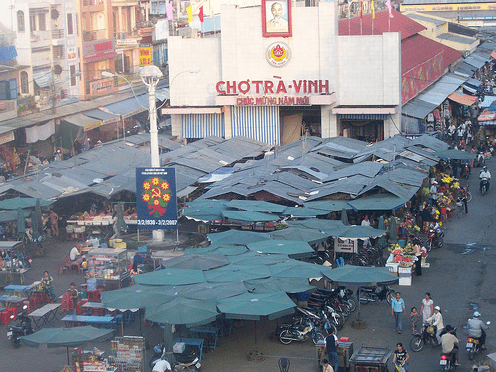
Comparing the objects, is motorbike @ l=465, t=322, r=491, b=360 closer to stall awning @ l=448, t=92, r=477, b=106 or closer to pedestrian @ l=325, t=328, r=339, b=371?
pedestrian @ l=325, t=328, r=339, b=371

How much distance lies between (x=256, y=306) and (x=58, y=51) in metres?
38.1

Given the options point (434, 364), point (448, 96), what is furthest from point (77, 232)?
point (448, 96)

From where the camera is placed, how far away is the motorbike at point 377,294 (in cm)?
2024

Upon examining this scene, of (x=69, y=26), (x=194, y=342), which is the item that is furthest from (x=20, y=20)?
(x=194, y=342)

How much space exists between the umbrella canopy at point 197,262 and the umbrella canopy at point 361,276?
2799mm

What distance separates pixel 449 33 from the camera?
77938mm

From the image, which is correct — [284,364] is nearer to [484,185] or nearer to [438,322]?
[438,322]

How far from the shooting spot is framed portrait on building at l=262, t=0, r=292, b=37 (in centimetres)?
3981

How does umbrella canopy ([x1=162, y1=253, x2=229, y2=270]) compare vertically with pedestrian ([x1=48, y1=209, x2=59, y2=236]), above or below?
above

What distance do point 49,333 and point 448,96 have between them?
4006cm

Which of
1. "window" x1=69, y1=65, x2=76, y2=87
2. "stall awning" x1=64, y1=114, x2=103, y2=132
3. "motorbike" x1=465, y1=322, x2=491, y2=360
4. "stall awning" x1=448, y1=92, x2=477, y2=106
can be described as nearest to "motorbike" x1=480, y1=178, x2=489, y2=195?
"motorbike" x1=465, y1=322, x2=491, y2=360

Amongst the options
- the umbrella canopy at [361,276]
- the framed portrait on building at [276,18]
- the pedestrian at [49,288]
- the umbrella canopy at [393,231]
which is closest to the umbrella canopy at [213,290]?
the umbrella canopy at [361,276]

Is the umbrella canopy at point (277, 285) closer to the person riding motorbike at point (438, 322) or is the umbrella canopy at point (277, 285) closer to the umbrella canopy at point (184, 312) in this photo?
the umbrella canopy at point (184, 312)

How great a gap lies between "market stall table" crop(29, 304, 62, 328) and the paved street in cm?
82
